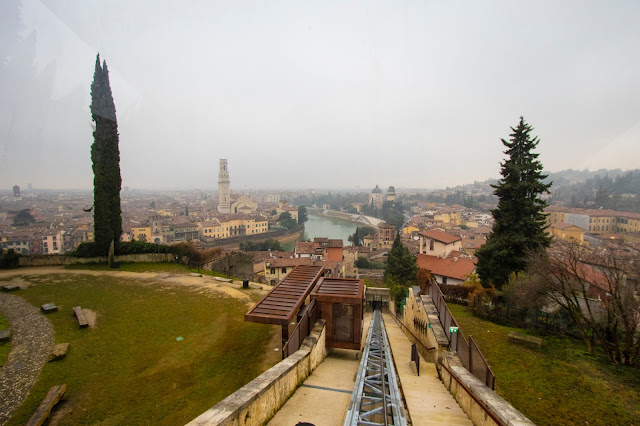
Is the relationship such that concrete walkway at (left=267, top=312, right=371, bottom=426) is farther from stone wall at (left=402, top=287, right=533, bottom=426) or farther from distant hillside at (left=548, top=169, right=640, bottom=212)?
distant hillside at (left=548, top=169, right=640, bottom=212)

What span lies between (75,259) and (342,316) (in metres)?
15.3

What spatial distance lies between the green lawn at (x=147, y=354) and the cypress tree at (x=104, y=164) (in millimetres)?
4734

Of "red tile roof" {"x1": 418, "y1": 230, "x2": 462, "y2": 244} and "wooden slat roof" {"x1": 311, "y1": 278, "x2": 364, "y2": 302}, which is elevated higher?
"wooden slat roof" {"x1": 311, "y1": 278, "x2": 364, "y2": 302}

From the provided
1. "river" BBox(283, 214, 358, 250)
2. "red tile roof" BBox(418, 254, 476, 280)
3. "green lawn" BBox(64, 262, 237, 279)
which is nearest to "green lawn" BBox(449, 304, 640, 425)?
"red tile roof" BBox(418, 254, 476, 280)

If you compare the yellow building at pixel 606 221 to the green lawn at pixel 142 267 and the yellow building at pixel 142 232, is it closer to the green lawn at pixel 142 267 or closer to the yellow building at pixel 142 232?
the green lawn at pixel 142 267

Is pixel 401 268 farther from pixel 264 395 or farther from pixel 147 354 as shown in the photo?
pixel 264 395

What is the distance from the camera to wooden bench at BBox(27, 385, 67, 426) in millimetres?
4723

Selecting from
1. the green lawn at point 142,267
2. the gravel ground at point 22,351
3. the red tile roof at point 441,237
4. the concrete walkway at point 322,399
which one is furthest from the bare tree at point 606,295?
the red tile roof at point 441,237

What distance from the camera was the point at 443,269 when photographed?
71.3 ft

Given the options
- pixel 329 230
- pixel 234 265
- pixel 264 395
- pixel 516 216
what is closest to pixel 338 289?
pixel 264 395

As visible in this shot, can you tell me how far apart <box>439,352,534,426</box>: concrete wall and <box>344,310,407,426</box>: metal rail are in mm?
1020

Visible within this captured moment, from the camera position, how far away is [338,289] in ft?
25.6

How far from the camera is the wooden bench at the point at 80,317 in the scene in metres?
8.15

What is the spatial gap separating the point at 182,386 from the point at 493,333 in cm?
826
